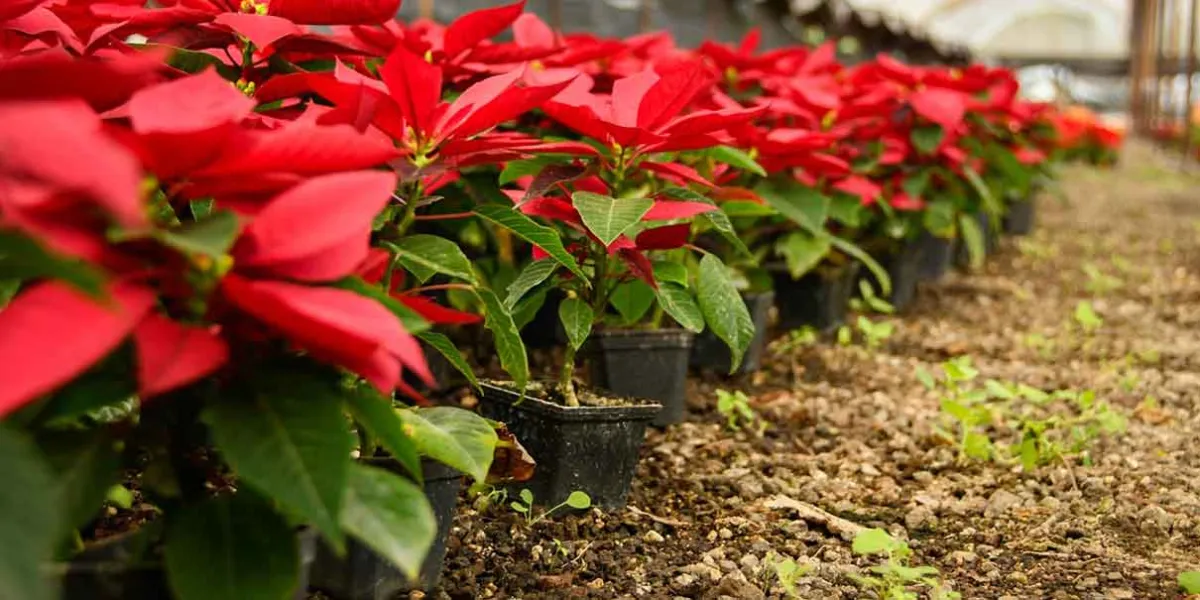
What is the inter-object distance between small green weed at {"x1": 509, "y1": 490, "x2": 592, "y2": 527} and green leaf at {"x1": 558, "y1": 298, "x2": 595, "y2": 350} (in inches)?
7.5

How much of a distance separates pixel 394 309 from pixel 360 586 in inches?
17.4

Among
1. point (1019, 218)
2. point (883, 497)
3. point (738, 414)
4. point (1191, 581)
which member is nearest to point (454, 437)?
point (1191, 581)

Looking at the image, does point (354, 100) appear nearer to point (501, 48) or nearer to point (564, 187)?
point (564, 187)

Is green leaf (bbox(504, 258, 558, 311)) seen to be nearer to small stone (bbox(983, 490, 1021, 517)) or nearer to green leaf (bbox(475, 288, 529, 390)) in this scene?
green leaf (bbox(475, 288, 529, 390))

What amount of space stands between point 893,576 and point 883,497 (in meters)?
0.41

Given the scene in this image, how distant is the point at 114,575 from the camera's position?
897 mm

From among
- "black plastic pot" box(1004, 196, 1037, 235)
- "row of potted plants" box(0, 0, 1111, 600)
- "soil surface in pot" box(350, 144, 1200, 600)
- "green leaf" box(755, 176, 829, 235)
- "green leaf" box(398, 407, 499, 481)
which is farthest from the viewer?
"black plastic pot" box(1004, 196, 1037, 235)

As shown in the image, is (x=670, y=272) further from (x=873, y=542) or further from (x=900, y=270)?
(x=900, y=270)

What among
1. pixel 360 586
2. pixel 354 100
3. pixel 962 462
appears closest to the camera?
pixel 354 100

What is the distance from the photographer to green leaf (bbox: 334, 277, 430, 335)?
91 cm

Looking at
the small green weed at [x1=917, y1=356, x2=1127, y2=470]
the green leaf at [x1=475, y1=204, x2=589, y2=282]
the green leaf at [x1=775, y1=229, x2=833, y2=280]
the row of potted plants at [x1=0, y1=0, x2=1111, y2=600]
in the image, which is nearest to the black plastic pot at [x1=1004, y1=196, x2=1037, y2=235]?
the green leaf at [x1=775, y1=229, x2=833, y2=280]

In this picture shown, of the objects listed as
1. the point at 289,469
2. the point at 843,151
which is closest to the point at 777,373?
the point at 843,151

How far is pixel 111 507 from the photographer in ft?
4.42

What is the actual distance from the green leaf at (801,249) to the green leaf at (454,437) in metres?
1.56
